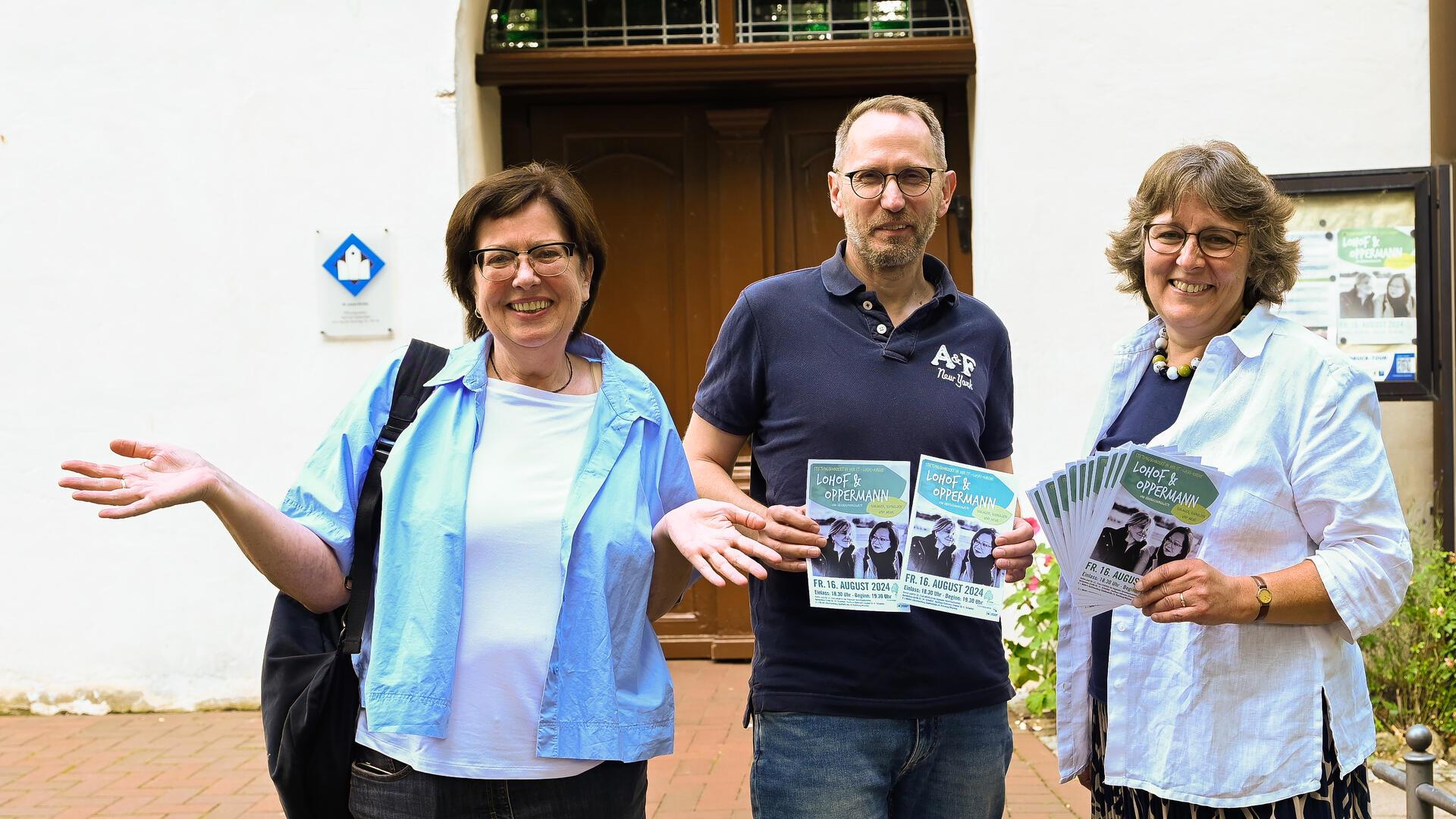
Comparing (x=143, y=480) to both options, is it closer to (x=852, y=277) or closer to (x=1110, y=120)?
(x=852, y=277)

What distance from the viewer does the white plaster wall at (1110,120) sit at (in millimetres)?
5699

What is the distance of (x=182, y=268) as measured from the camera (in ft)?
19.7

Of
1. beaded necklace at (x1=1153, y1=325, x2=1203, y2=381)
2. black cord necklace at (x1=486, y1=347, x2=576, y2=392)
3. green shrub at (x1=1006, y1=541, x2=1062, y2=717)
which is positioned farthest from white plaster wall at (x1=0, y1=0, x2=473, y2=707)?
beaded necklace at (x1=1153, y1=325, x2=1203, y2=381)

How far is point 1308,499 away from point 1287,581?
0.51 feet

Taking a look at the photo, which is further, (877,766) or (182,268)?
(182,268)

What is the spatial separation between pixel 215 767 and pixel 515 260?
3.85 meters

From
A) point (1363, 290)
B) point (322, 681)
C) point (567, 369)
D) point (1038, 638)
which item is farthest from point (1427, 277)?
point (322, 681)

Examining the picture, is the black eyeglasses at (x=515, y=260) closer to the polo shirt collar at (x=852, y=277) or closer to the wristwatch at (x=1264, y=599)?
the polo shirt collar at (x=852, y=277)

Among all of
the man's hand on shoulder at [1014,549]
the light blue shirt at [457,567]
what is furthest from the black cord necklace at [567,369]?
the man's hand on shoulder at [1014,549]

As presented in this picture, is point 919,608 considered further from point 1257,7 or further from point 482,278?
point 1257,7

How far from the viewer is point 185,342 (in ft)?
19.8

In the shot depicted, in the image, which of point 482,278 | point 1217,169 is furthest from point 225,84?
point 1217,169

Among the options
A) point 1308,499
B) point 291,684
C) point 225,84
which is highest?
point 225,84

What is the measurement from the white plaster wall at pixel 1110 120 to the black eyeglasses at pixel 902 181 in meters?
3.40
